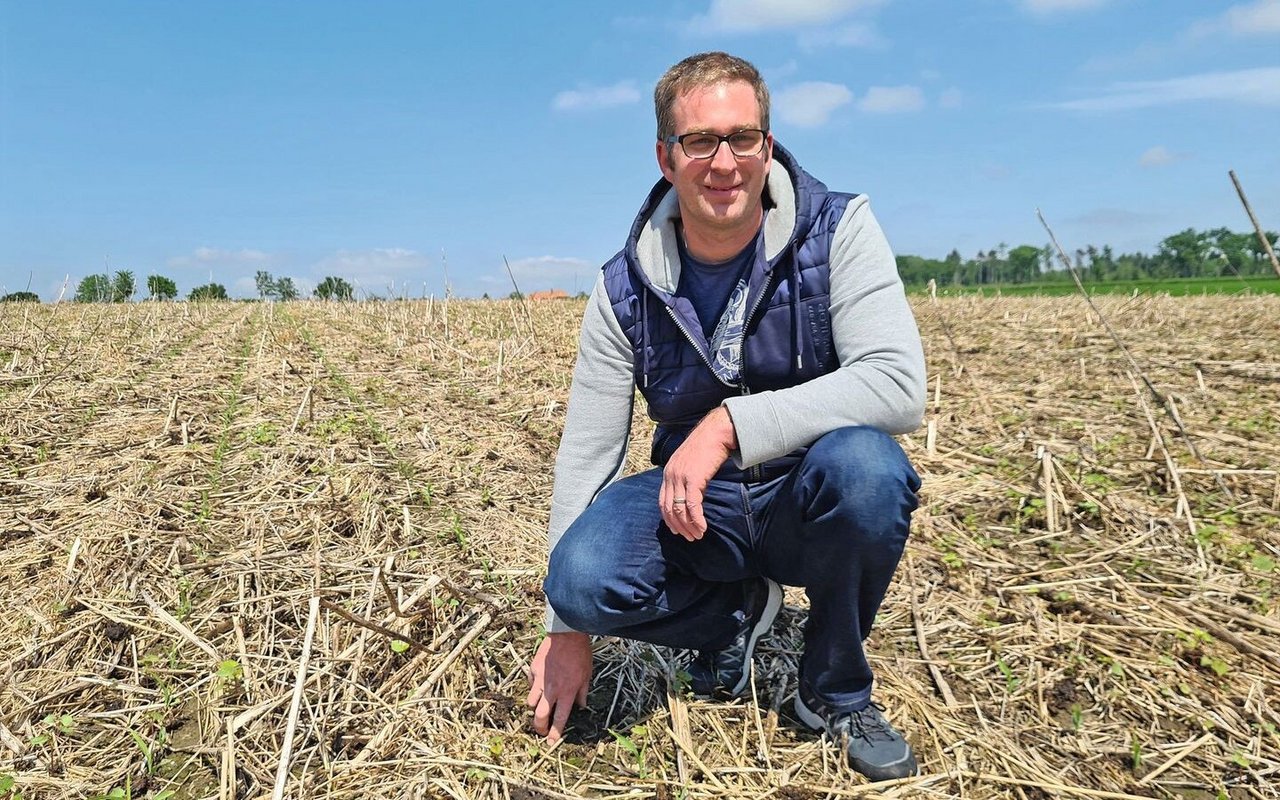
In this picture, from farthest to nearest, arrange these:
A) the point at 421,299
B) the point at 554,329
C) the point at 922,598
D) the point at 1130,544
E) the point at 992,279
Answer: the point at 992,279 → the point at 421,299 → the point at 554,329 → the point at 1130,544 → the point at 922,598

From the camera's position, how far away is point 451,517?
3.39 metres

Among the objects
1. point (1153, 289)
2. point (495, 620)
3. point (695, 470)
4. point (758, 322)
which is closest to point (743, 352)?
point (758, 322)

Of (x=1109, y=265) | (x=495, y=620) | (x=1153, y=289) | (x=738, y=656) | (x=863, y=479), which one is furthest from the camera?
(x=1109, y=265)

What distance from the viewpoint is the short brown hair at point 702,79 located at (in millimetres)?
2143

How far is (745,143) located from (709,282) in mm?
405

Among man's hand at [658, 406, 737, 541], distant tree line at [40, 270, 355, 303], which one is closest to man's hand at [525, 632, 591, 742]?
man's hand at [658, 406, 737, 541]

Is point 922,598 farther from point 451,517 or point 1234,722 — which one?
point 451,517

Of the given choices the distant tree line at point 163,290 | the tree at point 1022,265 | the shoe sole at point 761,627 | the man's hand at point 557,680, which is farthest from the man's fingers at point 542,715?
the tree at point 1022,265

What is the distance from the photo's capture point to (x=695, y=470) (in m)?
1.97

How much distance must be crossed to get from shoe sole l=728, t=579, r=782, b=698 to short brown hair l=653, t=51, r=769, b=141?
4.56 feet

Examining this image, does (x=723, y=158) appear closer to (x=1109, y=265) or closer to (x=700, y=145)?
(x=700, y=145)

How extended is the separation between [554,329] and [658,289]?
7052mm

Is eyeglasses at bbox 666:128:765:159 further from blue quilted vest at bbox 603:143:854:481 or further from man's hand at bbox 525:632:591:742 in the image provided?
man's hand at bbox 525:632:591:742

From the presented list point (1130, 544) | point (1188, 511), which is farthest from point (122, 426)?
point (1188, 511)
